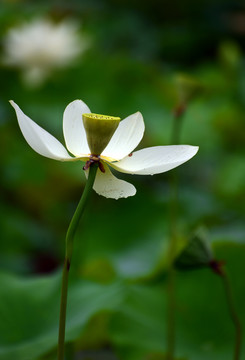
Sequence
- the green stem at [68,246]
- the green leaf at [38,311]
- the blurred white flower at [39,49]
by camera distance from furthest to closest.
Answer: the blurred white flower at [39,49] < the green leaf at [38,311] < the green stem at [68,246]

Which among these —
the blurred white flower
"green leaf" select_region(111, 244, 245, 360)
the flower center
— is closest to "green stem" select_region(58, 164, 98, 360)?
the flower center

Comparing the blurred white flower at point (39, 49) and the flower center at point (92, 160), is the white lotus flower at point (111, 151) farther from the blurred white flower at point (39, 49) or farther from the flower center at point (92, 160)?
the blurred white flower at point (39, 49)

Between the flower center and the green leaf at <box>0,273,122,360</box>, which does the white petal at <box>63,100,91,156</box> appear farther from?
the green leaf at <box>0,273,122,360</box>

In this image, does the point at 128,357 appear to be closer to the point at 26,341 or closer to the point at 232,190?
the point at 26,341

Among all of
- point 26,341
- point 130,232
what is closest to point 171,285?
point 26,341

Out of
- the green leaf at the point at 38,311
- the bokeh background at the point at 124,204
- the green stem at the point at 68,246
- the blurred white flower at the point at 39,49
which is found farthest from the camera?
the blurred white flower at the point at 39,49

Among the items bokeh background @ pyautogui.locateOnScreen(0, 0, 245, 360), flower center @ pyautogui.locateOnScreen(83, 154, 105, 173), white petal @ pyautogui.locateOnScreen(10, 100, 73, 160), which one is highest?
white petal @ pyautogui.locateOnScreen(10, 100, 73, 160)

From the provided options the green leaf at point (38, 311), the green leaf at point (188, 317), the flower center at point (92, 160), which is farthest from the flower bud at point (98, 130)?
the green leaf at point (188, 317)
